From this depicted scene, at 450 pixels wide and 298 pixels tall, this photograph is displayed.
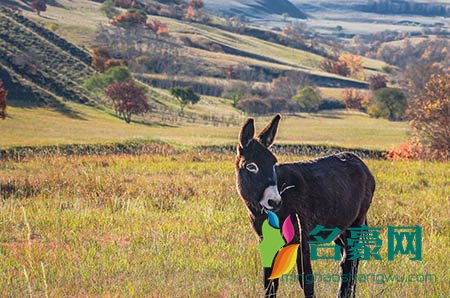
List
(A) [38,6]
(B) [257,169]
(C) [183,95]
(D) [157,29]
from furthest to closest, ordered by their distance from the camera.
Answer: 1. (D) [157,29]
2. (A) [38,6]
3. (C) [183,95]
4. (B) [257,169]

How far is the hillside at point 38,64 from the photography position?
83.6 metres

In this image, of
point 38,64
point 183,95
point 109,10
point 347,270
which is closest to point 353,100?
point 183,95

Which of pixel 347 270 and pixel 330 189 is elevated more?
pixel 330 189

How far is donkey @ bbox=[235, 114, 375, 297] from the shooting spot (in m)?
5.09

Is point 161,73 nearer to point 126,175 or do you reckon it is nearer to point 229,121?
point 229,121

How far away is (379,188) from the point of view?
44.2 feet

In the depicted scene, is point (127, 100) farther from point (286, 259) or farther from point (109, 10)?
point (109, 10)

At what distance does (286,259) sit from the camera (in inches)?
208

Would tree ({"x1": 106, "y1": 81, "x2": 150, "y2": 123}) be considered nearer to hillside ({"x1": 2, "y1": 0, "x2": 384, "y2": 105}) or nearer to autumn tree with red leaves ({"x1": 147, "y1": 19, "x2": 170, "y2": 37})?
hillside ({"x1": 2, "y1": 0, "x2": 384, "y2": 105})

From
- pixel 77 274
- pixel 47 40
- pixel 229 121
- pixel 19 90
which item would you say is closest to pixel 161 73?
pixel 47 40

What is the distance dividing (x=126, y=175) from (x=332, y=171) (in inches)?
403

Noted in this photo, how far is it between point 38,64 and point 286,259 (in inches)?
3887

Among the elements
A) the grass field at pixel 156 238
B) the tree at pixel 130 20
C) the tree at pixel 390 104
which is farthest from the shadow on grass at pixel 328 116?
the grass field at pixel 156 238

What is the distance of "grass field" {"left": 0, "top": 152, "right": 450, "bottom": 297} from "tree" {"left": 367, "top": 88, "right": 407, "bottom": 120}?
110 metres
